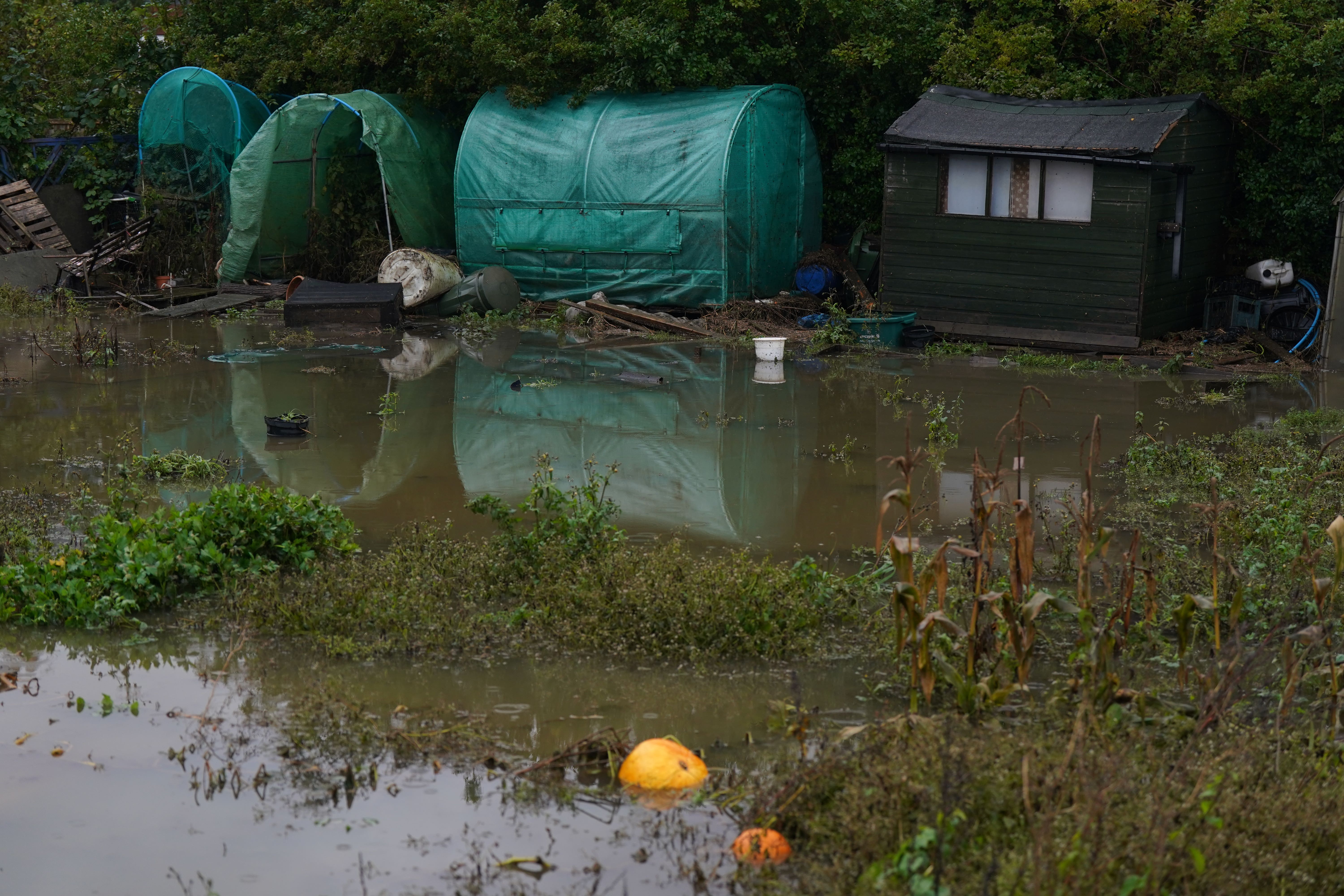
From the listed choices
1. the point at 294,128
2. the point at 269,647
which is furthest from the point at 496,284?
the point at 269,647

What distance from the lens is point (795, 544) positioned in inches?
304

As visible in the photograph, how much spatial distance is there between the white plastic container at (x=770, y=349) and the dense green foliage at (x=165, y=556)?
7282mm

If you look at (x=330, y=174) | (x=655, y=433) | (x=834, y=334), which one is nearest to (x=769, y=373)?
(x=834, y=334)

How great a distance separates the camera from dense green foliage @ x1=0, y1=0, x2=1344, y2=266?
1529 centimetres

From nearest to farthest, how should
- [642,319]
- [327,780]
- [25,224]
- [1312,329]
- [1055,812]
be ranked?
[1055,812]
[327,780]
[1312,329]
[642,319]
[25,224]

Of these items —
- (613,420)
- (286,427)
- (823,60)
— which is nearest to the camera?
(286,427)

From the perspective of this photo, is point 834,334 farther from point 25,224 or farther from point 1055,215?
point 25,224

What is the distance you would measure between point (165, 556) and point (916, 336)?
34.5 ft

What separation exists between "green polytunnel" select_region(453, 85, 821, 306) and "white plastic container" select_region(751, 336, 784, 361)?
3099 mm

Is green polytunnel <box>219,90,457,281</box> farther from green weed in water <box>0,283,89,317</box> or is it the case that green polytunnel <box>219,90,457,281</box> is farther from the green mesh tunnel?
green weed in water <box>0,283,89,317</box>

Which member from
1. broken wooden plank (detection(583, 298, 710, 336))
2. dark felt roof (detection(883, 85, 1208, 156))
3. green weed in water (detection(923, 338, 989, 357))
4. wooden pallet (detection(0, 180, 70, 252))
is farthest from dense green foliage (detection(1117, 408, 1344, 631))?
wooden pallet (detection(0, 180, 70, 252))

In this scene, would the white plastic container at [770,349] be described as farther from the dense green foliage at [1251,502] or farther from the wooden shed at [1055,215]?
the dense green foliage at [1251,502]

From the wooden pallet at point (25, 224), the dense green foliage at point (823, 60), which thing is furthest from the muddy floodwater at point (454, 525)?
the wooden pallet at point (25, 224)

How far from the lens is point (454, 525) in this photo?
800 centimetres
